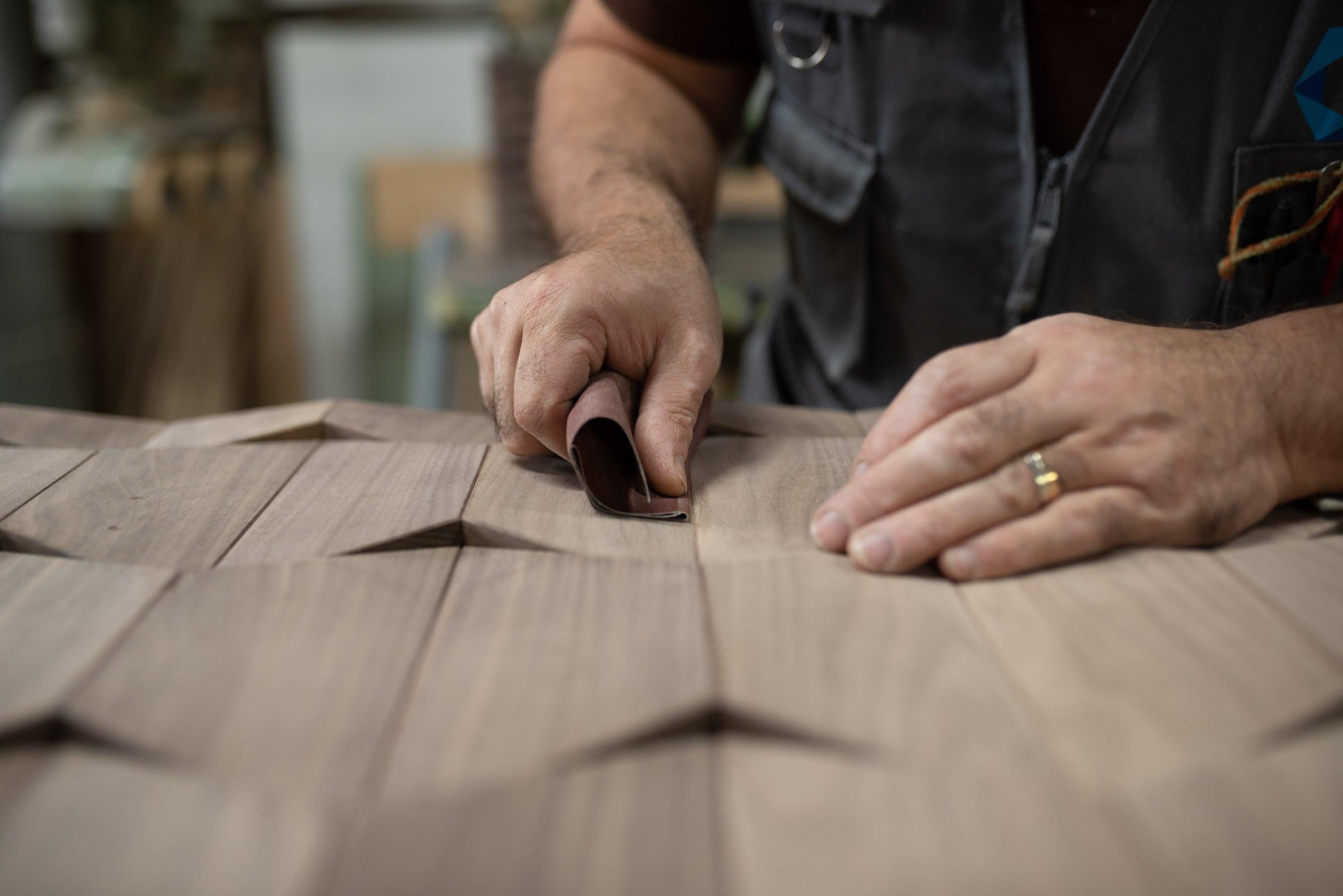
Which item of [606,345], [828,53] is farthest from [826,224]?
[606,345]

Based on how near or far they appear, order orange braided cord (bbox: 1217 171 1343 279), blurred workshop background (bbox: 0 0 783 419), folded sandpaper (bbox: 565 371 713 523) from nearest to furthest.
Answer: folded sandpaper (bbox: 565 371 713 523), orange braided cord (bbox: 1217 171 1343 279), blurred workshop background (bbox: 0 0 783 419)

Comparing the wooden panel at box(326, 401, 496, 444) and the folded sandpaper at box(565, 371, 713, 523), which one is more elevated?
the folded sandpaper at box(565, 371, 713, 523)

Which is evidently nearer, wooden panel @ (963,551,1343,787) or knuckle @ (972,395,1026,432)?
wooden panel @ (963,551,1343,787)

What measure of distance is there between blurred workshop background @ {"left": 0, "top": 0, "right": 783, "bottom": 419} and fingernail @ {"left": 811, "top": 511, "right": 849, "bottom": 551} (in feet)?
4.03

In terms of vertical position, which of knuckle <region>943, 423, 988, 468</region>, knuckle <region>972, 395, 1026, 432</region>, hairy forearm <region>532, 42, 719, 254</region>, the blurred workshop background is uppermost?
hairy forearm <region>532, 42, 719, 254</region>

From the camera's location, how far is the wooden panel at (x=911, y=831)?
403 millimetres

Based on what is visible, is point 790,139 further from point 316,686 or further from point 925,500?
point 316,686

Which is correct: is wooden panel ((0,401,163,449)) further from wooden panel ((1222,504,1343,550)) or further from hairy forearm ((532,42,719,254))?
wooden panel ((1222,504,1343,550))

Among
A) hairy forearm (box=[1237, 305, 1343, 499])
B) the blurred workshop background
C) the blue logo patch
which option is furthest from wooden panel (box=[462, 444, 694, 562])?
the blurred workshop background

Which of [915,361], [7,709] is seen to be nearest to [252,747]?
[7,709]

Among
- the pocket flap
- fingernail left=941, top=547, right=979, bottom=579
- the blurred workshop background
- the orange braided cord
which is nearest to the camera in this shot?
fingernail left=941, top=547, right=979, bottom=579

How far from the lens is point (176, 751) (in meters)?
0.47

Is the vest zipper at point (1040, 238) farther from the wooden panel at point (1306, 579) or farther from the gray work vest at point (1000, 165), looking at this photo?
the wooden panel at point (1306, 579)

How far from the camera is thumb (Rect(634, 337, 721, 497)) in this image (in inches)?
30.6
